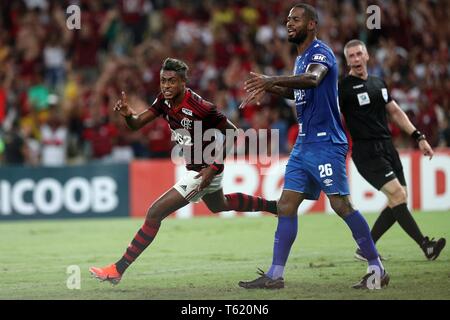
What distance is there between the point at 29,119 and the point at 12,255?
7545mm

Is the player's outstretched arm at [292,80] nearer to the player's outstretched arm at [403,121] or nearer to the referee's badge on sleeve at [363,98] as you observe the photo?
the referee's badge on sleeve at [363,98]

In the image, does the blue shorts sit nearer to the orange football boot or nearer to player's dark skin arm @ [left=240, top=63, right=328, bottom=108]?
player's dark skin arm @ [left=240, top=63, right=328, bottom=108]

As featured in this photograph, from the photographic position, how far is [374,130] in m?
10.5

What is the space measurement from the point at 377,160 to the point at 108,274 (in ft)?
11.5

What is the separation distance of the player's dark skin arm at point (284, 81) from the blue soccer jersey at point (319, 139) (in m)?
0.19

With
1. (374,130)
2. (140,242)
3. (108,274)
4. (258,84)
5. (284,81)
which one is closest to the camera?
(258,84)

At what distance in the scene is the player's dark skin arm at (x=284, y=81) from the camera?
761 cm

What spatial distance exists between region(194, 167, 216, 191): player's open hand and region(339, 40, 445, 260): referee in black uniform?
2288 millimetres

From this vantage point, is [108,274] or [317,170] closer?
[317,170]

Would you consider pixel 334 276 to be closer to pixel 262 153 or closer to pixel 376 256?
pixel 376 256
